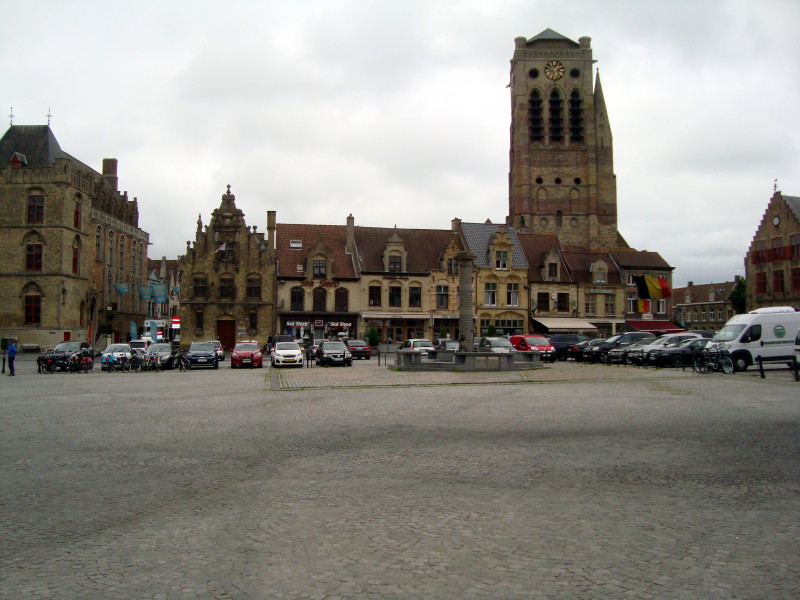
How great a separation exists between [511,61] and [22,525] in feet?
292

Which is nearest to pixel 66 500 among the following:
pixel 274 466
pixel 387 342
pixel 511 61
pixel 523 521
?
pixel 274 466

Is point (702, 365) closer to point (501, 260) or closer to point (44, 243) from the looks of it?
point (501, 260)

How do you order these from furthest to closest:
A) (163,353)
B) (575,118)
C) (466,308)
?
(575,118) < (163,353) < (466,308)

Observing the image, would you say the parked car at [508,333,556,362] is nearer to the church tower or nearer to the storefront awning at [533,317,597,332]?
the storefront awning at [533,317,597,332]

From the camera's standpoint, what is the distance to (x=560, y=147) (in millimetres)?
83750

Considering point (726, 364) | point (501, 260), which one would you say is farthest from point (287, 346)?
point (501, 260)

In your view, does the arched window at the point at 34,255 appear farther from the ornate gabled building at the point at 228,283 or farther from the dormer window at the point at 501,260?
the dormer window at the point at 501,260

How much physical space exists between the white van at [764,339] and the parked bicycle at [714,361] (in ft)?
3.70

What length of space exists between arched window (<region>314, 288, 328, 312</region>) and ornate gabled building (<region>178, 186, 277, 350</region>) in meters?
3.50

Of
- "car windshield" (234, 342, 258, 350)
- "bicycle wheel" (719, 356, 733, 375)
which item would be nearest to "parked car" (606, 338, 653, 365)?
"bicycle wheel" (719, 356, 733, 375)

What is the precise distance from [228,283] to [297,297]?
19.4ft

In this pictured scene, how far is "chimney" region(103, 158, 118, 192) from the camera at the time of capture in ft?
255

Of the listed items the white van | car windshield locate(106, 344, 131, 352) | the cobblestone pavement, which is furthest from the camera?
car windshield locate(106, 344, 131, 352)

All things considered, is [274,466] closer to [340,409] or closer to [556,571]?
[556,571]
